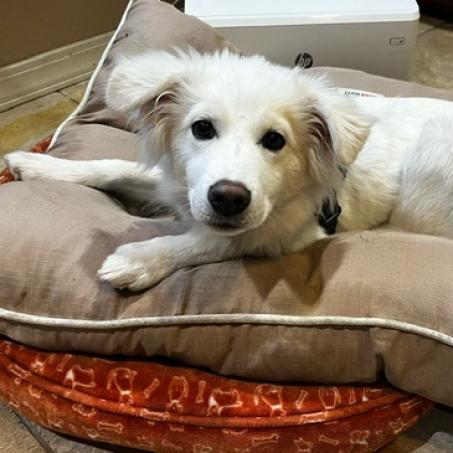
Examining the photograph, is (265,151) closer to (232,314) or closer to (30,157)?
(232,314)

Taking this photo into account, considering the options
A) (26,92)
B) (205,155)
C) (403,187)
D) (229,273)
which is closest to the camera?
(205,155)

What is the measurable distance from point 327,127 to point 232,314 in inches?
19.2

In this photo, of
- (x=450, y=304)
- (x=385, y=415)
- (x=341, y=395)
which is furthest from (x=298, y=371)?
(x=450, y=304)

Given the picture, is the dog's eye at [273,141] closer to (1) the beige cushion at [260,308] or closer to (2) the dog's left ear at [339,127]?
(2) the dog's left ear at [339,127]

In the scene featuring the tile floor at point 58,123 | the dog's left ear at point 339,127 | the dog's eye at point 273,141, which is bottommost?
the tile floor at point 58,123

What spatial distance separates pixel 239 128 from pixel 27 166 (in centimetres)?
82

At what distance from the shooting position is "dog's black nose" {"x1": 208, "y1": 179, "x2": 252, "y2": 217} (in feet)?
4.23

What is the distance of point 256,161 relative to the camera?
4.47 feet

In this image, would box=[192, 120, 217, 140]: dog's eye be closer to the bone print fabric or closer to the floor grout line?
the bone print fabric

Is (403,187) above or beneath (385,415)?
above

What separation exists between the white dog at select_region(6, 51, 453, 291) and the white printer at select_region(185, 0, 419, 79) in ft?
2.70

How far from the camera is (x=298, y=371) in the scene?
1.48 meters

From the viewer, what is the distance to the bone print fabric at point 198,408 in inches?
57.3

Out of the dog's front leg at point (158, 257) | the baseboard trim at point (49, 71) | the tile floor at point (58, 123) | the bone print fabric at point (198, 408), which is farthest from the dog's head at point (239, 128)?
the baseboard trim at point (49, 71)
